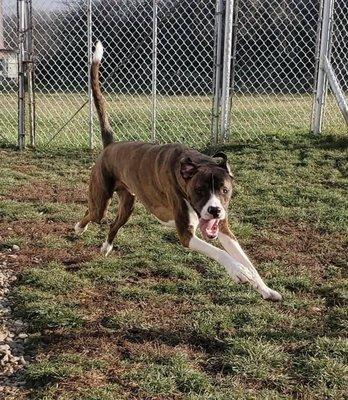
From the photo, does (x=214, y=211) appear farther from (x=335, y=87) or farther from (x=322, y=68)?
(x=322, y=68)

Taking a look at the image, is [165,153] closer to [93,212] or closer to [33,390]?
[93,212]

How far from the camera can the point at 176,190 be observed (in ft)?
11.7

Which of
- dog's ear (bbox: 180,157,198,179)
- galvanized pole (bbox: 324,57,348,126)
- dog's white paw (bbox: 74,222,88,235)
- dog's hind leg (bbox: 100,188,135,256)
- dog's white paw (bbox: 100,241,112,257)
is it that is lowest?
dog's white paw (bbox: 100,241,112,257)

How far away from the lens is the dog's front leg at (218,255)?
3.26 m

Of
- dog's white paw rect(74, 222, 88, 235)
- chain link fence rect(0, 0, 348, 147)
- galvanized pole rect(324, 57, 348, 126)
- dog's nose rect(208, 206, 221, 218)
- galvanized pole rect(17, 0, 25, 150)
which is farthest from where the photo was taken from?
chain link fence rect(0, 0, 348, 147)

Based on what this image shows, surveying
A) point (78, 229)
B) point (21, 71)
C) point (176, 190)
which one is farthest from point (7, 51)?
point (176, 190)

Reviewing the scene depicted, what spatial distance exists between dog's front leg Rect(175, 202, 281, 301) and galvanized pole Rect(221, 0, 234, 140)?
433 centimetres

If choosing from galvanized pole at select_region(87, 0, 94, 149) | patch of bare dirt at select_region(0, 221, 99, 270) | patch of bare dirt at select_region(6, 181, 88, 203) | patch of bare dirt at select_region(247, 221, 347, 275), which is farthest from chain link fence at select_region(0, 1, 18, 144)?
patch of bare dirt at select_region(247, 221, 347, 275)

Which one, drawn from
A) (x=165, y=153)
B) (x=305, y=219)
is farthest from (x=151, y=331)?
(x=305, y=219)

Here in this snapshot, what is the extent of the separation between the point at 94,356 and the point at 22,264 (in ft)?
4.73

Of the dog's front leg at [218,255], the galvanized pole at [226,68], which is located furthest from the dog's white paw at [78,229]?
the galvanized pole at [226,68]

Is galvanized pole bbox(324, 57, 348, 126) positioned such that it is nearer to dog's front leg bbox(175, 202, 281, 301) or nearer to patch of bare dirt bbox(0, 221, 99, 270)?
patch of bare dirt bbox(0, 221, 99, 270)

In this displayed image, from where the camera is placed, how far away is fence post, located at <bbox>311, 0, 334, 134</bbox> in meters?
7.44

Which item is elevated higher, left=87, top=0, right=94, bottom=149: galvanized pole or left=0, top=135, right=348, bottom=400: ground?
left=87, top=0, right=94, bottom=149: galvanized pole
